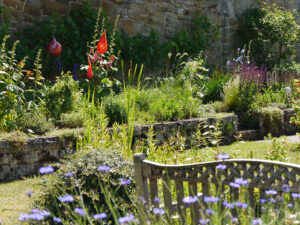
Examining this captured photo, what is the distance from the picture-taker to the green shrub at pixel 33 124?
512 centimetres

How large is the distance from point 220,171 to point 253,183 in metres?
0.19

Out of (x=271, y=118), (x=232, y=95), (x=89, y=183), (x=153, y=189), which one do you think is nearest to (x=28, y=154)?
(x=89, y=183)

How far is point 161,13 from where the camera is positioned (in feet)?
30.3

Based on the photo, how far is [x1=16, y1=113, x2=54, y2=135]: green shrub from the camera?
16.8 ft

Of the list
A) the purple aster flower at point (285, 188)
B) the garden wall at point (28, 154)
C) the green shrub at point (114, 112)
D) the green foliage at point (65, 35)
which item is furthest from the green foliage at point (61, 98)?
the purple aster flower at point (285, 188)

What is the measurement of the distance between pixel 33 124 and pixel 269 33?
723cm

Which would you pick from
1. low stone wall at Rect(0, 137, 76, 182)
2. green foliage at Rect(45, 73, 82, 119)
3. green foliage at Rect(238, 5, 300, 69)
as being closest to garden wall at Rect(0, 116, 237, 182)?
low stone wall at Rect(0, 137, 76, 182)

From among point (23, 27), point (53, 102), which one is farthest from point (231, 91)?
point (23, 27)

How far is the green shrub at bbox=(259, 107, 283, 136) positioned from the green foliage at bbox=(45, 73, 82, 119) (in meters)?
2.94

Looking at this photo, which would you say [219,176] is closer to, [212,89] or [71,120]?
[71,120]

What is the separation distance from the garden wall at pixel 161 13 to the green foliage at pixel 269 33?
13.2 inches

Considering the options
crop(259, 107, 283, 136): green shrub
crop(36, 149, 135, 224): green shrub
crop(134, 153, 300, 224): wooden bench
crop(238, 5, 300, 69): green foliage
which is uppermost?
crop(238, 5, 300, 69): green foliage

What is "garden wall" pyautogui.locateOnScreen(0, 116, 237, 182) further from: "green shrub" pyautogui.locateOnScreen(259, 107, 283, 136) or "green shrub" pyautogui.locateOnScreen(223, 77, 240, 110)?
"green shrub" pyautogui.locateOnScreen(259, 107, 283, 136)

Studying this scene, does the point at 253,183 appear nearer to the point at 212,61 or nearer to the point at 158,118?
the point at 158,118
